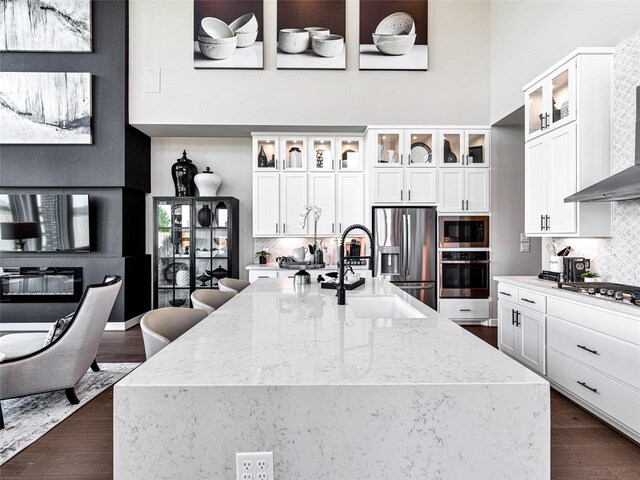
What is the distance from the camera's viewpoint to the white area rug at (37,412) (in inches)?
85.4

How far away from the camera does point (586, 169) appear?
2797 millimetres

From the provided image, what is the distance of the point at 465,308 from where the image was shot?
189 inches

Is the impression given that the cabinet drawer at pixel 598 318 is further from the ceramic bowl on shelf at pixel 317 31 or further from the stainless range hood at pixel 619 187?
the ceramic bowl on shelf at pixel 317 31

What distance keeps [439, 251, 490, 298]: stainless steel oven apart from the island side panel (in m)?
4.00

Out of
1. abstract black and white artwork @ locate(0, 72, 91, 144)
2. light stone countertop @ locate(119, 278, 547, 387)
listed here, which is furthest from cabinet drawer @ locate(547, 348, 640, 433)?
abstract black and white artwork @ locate(0, 72, 91, 144)

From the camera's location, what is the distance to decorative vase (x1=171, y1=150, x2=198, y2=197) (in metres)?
5.24

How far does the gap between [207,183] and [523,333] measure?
14.3ft

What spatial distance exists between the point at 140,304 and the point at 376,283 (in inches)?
153

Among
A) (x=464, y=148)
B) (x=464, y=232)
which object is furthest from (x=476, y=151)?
(x=464, y=232)

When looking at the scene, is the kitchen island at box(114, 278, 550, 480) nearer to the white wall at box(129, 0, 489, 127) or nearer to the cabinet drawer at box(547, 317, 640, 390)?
the cabinet drawer at box(547, 317, 640, 390)

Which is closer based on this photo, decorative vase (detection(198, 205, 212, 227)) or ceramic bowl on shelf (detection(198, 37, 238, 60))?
ceramic bowl on shelf (detection(198, 37, 238, 60))

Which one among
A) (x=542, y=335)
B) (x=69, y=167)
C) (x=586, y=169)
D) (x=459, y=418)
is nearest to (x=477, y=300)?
(x=542, y=335)

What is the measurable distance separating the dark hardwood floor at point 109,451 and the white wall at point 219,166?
10.9 ft

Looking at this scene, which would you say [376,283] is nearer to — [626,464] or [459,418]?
[626,464]
